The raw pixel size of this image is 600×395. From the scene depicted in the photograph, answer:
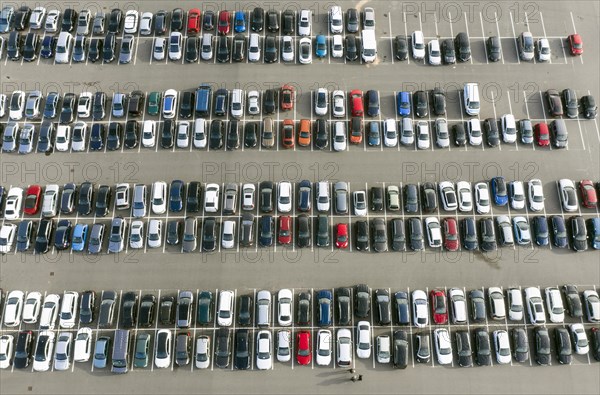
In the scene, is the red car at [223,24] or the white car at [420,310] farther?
the red car at [223,24]

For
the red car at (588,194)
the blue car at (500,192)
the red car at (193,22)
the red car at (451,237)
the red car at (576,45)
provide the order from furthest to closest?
1. the red car at (193,22)
2. the red car at (576,45)
3. the blue car at (500,192)
4. the red car at (588,194)
5. the red car at (451,237)

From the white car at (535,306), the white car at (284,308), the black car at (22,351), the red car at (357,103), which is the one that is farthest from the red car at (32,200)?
the white car at (535,306)

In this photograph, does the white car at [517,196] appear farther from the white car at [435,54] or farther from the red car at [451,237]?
the white car at [435,54]

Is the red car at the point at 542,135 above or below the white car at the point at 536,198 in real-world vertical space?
above

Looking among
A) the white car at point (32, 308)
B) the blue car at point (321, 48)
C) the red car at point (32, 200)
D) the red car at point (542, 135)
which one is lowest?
the white car at point (32, 308)

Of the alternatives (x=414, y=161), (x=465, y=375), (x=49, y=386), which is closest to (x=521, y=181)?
(x=414, y=161)

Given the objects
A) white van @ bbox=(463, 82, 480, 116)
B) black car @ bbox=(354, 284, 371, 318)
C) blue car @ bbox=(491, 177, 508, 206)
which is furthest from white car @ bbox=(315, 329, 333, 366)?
white van @ bbox=(463, 82, 480, 116)

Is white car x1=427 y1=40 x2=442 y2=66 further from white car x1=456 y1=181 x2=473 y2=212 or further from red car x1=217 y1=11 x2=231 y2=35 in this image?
red car x1=217 y1=11 x2=231 y2=35

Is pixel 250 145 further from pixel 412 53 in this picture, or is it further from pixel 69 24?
pixel 69 24
